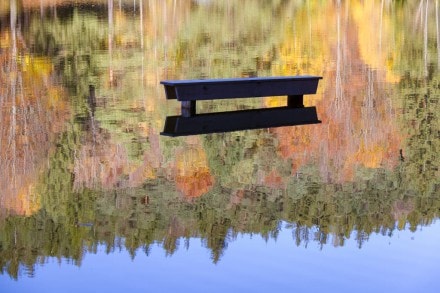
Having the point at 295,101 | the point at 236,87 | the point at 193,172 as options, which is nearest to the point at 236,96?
the point at 236,87

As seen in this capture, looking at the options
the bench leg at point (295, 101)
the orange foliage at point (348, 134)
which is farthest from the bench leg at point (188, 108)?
the bench leg at point (295, 101)

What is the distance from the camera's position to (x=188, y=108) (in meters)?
13.5

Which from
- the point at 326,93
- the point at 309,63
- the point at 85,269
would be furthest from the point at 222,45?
the point at 85,269

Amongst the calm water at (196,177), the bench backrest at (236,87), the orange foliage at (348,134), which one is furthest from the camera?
the bench backrest at (236,87)

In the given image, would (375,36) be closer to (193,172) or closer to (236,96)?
(236,96)

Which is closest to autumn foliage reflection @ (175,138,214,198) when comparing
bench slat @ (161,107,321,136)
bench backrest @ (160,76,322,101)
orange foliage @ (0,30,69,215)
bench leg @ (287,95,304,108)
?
bench slat @ (161,107,321,136)

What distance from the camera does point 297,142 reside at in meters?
12.6

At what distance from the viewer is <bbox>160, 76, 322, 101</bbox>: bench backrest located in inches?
505

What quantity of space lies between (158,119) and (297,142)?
90.2 inches

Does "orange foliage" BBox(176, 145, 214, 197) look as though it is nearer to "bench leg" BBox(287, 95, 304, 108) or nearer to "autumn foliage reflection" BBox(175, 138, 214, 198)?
"autumn foliage reflection" BBox(175, 138, 214, 198)

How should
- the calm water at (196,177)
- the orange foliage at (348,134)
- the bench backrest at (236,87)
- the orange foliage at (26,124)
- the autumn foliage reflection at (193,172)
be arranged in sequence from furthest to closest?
1. the bench backrest at (236,87)
2. the orange foliage at (348,134)
3. the orange foliage at (26,124)
4. the autumn foliage reflection at (193,172)
5. the calm water at (196,177)

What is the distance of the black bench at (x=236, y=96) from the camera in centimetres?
1288

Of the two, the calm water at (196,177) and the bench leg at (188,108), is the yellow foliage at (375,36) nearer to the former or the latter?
the calm water at (196,177)

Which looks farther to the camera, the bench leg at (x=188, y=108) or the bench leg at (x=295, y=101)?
the bench leg at (x=295, y=101)
